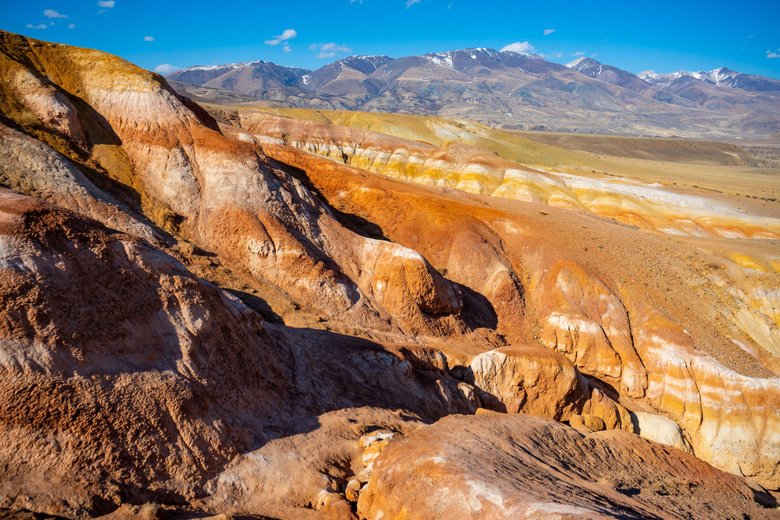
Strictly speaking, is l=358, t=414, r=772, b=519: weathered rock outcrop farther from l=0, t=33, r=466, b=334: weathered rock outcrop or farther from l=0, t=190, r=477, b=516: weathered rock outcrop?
l=0, t=33, r=466, b=334: weathered rock outcrop

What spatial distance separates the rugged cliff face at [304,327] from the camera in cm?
857

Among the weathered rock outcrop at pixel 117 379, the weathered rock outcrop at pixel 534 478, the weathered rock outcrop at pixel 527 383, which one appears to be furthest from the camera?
the weathered rock outcrop at pixel 527 383

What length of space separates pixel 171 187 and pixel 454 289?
15.3 meters

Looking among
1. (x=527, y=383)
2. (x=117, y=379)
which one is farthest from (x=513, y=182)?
(x=117, y=379)

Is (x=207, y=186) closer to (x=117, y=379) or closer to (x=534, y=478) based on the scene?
(x=117, y=379)

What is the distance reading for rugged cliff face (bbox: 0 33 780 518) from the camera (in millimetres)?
8570

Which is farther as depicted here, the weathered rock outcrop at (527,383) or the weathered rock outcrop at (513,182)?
the weathered rock outcrop at (513,182)

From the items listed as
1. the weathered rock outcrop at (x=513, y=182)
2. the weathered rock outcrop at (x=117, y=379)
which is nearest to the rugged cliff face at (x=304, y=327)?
the weathered rock outcrop at (x=117, y=379)

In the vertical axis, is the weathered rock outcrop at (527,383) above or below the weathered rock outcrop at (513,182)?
below

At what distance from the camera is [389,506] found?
860cm

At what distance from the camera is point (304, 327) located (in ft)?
59.3

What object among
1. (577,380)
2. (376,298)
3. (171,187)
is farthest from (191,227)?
(577,380)

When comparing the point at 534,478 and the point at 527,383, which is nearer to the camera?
the point at 534,478

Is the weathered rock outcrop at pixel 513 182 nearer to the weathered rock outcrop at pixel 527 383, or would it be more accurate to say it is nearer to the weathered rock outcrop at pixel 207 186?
the weathered rock outcrop at pixel 207 186
